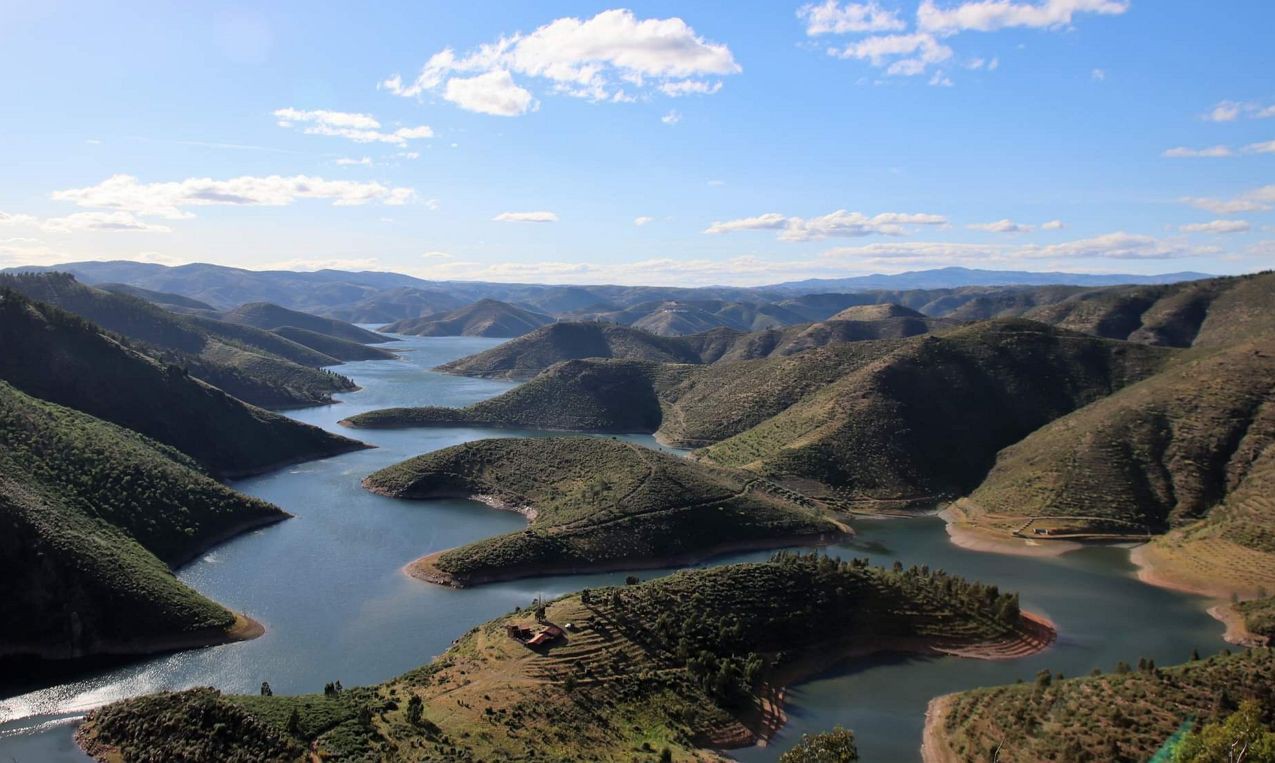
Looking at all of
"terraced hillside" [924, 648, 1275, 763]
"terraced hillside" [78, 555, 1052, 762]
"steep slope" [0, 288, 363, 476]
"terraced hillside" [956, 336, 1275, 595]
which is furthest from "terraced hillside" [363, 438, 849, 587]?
"terraced hillside" [924, 648, 1275, 763]

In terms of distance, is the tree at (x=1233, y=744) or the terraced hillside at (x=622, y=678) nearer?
the tree at (x=1233, y=744)

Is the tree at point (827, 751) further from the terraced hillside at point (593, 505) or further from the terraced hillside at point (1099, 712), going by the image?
the terraced hillside at point (593, 505)

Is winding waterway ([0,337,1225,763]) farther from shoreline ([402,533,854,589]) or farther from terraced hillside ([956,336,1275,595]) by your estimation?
terraced hillside ([956,336,1275,595])

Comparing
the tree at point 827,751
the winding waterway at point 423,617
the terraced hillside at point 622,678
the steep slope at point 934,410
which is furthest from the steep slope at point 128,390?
the tree at point 827,751

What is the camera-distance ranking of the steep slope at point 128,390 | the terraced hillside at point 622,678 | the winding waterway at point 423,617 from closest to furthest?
1. the terraced hillside at point 622,678
2. the winding waterway at point 423,617
3. the steep slope at point 128,390

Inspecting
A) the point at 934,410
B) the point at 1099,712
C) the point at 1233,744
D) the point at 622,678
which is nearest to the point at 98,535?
the point at 622,678

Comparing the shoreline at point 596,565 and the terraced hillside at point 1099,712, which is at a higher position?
the terraced hillside at point 1099,712
